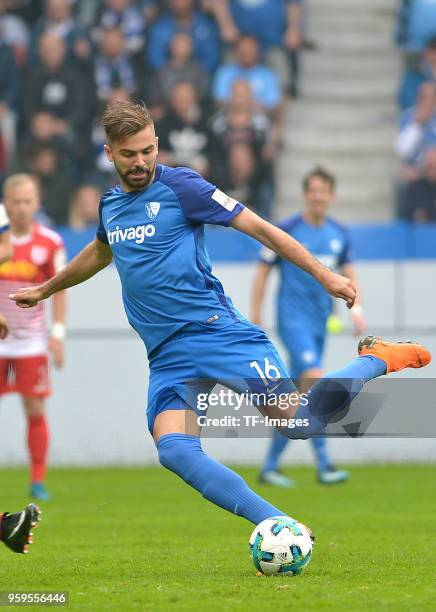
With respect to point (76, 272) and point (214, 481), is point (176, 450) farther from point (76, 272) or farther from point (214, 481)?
point (76, 272)

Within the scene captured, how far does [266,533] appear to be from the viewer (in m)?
6.07

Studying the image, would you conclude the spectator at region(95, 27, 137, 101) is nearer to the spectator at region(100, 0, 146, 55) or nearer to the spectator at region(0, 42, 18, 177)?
the spectator at region(100, 0, 146, 55)

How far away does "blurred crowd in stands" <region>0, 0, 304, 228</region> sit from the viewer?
16094 millimetres

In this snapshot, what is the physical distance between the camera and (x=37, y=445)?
36.7 feet

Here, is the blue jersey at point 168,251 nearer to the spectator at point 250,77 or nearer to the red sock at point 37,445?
the red sock at point 37,445

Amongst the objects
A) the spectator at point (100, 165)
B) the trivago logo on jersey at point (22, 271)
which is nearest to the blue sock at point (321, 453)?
the trivago logo on jersey at point (22, 271)

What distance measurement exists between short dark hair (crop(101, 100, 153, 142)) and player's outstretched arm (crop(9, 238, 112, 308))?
75cm

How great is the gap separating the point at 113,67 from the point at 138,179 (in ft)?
36.8

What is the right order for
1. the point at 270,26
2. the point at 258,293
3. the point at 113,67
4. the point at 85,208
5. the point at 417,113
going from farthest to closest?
the point at 270,26 → the point at 113,67 → the point at 417,113 → the point at 85,208 → the point at 258,293

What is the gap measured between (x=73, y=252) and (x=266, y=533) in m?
8.37

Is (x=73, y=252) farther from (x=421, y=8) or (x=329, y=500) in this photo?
(x=421, y=8)

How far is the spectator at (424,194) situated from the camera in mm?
15305

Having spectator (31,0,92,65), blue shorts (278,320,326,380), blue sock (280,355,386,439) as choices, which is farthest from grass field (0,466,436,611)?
spectator (31,0,92,65)

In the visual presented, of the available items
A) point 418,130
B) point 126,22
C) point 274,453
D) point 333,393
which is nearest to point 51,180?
point 126,22
